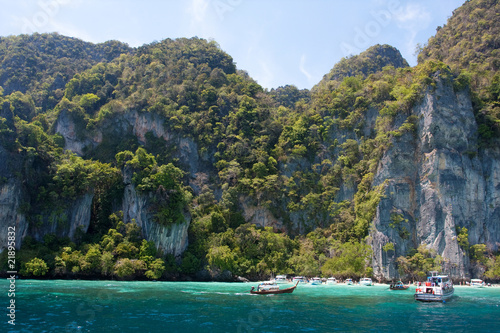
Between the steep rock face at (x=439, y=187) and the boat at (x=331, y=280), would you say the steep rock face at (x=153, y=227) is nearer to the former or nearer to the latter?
the boat at (x=331, y=280)

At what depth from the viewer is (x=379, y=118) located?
53.9 meters

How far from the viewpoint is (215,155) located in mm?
61969

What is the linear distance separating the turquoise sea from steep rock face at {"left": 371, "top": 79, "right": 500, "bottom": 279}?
1294cm

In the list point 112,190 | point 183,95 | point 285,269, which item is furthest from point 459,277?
point 183,95

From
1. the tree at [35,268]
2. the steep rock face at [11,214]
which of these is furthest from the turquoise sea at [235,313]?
the steep rock face at [11,214]

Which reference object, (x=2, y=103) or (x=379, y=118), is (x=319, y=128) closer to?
(x=379, y=118)

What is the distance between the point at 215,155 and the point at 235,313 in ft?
136

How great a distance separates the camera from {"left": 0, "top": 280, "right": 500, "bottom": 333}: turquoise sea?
59.1 ft

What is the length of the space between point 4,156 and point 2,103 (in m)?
7.41

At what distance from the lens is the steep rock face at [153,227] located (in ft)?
160

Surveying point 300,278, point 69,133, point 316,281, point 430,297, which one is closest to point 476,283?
point 430,297

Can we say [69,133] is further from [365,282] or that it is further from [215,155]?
[365,282]

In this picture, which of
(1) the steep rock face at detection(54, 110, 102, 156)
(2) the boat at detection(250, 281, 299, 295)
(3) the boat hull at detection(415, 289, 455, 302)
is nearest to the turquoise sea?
(3) the boat hull at detection(415, 289, 455, 302)

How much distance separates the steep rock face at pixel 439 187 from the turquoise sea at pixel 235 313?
42.4 ft
